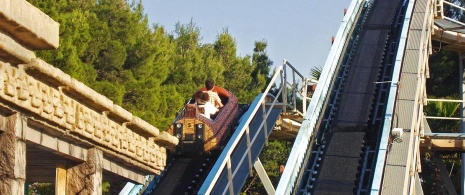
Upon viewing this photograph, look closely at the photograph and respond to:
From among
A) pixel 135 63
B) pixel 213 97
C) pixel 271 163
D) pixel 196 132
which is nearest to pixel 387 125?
pixel 196 132

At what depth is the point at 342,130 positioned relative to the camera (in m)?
18.7

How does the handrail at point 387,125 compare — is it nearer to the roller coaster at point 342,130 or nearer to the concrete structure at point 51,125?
the roller coaster at point 342,130

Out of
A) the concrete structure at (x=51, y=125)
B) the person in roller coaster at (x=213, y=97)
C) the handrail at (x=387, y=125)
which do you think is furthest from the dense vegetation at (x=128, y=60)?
the concrete structure at (x=51, y=125)

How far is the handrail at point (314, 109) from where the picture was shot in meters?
16.1

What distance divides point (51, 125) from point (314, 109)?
9.22 m

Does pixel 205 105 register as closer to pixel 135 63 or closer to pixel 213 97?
pixel 213 97

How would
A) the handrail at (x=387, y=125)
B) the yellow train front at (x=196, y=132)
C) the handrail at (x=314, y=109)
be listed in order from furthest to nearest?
the yellow train front at (x=196, y=132) → the handrail at (x=314, y=109) → the handrail at (x=387, y=125)

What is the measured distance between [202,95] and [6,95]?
39.0ft

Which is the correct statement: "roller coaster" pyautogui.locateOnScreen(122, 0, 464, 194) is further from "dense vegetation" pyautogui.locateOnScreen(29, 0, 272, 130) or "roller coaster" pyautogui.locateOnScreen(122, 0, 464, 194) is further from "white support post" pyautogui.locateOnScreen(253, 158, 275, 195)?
"dense vegetation" pyautogui.locateOnScreen(29, 0, 272, 130)

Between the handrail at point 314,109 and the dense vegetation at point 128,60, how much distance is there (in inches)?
306

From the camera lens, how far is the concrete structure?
8.55m

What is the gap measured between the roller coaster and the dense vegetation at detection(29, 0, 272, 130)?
8.16 m

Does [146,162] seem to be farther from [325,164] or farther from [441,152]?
[441,152]

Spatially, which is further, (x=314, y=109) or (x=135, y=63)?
(x=135, y=63)
